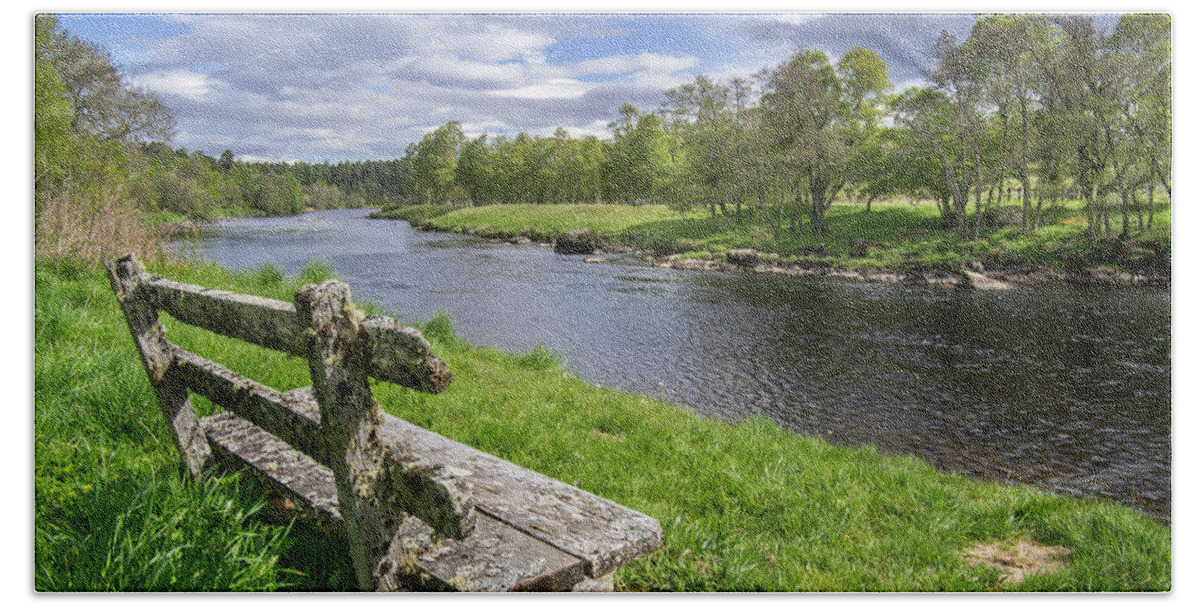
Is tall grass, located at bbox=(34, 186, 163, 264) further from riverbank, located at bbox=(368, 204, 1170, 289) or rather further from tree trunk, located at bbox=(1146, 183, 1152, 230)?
tree trunk, located at bbox=(1146, 183, 1152, 230)

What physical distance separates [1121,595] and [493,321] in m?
7.13

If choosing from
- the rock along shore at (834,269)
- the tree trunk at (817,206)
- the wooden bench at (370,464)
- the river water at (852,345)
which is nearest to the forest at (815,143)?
the rock along shore at (834,269)

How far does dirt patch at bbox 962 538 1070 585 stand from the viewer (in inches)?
163

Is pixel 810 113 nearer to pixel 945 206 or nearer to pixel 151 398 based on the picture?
pixel 945 206

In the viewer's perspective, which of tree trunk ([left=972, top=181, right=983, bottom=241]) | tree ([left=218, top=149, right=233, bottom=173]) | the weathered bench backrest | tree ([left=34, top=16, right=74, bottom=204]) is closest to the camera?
the weathered bench backrest

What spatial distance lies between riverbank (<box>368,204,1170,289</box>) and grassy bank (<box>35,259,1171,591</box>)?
236 cm

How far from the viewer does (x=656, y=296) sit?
13.6 meters

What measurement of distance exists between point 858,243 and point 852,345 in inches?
91.7

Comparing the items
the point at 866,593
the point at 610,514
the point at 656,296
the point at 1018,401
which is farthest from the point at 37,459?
the point at 656,296

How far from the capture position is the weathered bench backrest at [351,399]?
7.14 feet

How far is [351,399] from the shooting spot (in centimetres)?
237

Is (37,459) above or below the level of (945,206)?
below

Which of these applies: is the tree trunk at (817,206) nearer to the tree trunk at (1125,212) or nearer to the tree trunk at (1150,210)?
the tree trunk at (1125,212)

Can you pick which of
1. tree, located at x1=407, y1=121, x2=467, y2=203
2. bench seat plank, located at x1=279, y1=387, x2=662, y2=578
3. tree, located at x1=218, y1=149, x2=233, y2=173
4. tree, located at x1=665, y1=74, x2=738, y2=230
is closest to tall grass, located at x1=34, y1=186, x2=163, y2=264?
tree, located at x1=218, y1=149, x2=233, y2=173
